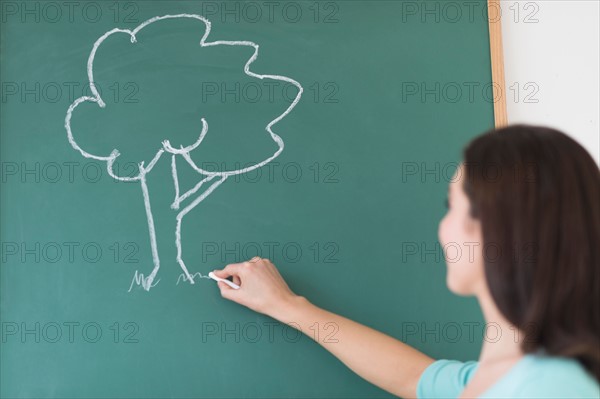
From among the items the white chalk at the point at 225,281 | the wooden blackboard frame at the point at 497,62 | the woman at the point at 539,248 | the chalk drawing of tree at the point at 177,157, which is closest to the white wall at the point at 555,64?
the wooden blackboard frame at the point at 497,62

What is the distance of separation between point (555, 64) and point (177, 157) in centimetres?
103

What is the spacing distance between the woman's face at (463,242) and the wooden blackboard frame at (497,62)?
1.74 feet

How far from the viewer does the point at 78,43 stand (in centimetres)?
137

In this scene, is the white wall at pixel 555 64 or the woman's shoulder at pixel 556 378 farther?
the white wall at pixel 555 64

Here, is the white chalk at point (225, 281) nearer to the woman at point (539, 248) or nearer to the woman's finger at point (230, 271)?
the woman's finger at point (230, 271)

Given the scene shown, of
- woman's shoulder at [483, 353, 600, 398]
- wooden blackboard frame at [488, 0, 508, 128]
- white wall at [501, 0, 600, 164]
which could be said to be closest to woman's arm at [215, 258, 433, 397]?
woman's shoulder at [483, 353, 600, 398]

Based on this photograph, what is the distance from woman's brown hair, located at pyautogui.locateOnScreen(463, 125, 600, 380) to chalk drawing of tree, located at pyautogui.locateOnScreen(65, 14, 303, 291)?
622 mm

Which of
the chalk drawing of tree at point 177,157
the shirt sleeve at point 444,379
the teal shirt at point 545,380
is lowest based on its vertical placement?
the shirt sleeve at point 444,379

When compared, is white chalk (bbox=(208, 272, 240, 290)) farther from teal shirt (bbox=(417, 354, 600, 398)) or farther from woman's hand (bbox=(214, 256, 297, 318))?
teal shirt (bbox=(417, 354, 600, 398))

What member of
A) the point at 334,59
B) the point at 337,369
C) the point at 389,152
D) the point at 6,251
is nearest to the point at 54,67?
the point at 6,251

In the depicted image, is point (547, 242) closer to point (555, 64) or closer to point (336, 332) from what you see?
point (336, 332)

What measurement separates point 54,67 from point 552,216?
107cm

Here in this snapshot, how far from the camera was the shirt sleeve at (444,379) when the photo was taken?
1.17 m

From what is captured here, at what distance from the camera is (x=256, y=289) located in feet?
4.33
